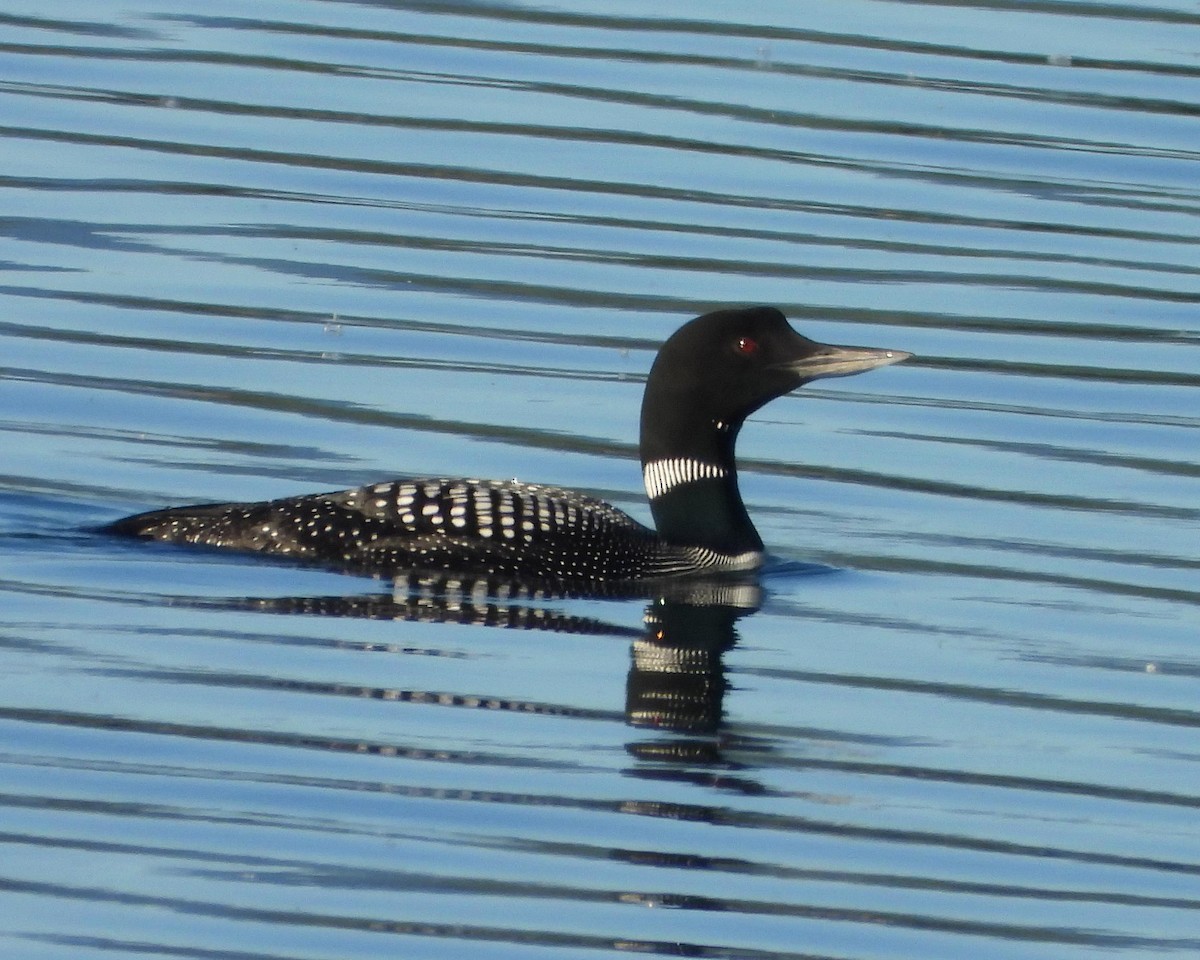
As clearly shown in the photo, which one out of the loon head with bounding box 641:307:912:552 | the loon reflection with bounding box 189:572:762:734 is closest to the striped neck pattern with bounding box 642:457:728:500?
the loon head with bounding box 641:307:912:552

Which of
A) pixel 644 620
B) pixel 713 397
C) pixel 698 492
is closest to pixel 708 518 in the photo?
pixel 698 492

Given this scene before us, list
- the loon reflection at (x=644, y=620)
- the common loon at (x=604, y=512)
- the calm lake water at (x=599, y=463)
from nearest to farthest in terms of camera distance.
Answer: the calm lake water at (x=599, y=463), the loon reflection at (x=644, y=620), the common loon at (x=604, y=512)

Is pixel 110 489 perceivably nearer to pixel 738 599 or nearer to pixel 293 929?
pixel 738 599

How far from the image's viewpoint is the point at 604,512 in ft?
25.4

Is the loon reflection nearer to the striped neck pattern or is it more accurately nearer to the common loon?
the common loon

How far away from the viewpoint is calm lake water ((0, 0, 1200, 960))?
5.22 m

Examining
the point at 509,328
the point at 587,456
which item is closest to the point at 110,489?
the point at 587,456

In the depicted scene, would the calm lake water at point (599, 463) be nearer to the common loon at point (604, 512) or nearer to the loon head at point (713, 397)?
the common loon at point (604, 512)

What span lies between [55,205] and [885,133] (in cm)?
355

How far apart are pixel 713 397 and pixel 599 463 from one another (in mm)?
818

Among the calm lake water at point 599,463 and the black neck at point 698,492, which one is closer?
the calm lake water at point 599,463

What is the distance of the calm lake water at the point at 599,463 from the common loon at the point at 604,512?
0.51 feet

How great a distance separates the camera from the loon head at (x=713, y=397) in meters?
7.94

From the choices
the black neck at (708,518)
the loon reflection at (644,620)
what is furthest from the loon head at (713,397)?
the loon reflection at (644,620)
